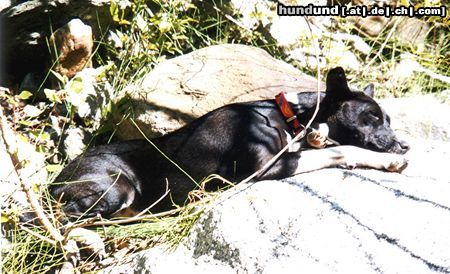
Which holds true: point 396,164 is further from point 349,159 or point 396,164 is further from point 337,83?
point 337,83

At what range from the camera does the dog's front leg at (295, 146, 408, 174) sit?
504cm

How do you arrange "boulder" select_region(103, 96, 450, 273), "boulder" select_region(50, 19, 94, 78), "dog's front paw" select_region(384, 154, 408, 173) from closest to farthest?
"boulder" select_region(103, 96, 450, 273) → "dog's front paw" select_region(384, 154, 408, 173) → "boulder" select_region(50, 19, 94, 78)

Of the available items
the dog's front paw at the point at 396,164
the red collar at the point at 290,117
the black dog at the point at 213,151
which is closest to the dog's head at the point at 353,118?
the black dog at the point at 213,151

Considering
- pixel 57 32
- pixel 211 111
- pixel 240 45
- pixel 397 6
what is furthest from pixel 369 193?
pixel 397 6

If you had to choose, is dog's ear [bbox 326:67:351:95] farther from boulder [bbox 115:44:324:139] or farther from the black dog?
boulder [bbox 115:44:324:139]

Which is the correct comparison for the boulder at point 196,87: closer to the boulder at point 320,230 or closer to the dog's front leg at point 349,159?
the dog's front leg at point 349,159

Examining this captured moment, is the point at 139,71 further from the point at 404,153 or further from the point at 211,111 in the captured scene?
the point at 404,153

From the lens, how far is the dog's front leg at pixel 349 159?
5.04m

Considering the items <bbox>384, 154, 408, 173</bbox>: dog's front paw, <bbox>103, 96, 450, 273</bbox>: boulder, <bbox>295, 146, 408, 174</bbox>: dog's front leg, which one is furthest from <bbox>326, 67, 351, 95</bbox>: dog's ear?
<bbox>103, 96, 450, 273</bbox>: boulder

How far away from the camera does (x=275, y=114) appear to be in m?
5.65

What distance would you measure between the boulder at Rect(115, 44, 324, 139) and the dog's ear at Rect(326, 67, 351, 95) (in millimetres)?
612

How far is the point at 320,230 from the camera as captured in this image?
3703mm

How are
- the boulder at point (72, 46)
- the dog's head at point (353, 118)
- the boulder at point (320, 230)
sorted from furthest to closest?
1. the boulder at point (72, 46)
2. the dog's head at point (353, 118)
3. the boulder at point (320, 230)

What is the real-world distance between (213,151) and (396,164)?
1464 mm
